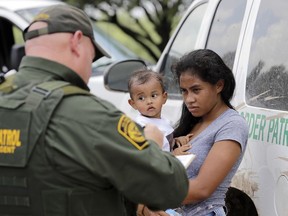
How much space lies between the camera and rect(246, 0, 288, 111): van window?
348cm

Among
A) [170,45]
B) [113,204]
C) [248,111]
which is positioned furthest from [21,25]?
[113,204]

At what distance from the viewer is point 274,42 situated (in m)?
3.63

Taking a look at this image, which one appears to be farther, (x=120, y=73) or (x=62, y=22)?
(x=120, y=73)

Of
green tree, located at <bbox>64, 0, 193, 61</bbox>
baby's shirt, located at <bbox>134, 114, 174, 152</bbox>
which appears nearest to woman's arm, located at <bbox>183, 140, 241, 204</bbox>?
Result: baby's shirt, located at <bbox>134, 114, 174, 152</bbox>

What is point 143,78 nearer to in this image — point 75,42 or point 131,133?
point 75,42

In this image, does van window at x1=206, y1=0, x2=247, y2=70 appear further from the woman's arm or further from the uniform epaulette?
the uniform epaulette

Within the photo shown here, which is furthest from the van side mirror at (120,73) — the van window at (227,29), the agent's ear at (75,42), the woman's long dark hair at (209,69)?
the agent's ear at (75,42)

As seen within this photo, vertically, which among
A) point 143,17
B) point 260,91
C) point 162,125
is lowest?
point 143,17

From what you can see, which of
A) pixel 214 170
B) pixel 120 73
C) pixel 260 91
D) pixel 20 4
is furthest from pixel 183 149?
pixel 20 4

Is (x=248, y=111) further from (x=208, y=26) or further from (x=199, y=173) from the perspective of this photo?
(x=208, y=26)

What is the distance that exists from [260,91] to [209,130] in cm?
40

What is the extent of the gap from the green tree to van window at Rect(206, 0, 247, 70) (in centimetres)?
933

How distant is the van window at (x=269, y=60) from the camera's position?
3.48m

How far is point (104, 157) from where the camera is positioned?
246cm
